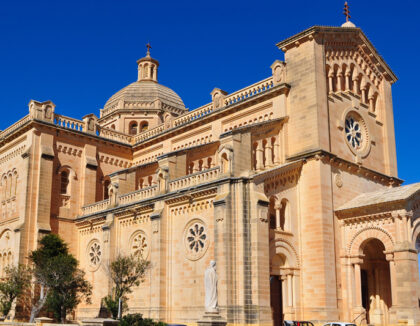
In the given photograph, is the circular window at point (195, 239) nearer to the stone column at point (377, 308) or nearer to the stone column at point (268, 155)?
the stone column at point (268, 155)

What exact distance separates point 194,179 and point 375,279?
13121 mm

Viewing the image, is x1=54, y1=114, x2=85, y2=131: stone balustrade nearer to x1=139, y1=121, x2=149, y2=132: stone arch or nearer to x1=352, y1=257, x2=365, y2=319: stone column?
x1=139, y1=121, x2=149, y2=132: stone arch

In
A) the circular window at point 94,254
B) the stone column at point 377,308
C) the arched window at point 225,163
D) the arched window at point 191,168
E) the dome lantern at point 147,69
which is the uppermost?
the dome lantern at point 147,69

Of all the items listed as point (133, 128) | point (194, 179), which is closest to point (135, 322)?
point (194, 179)

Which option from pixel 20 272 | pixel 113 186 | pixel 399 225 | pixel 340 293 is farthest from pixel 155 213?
pixel 399 225

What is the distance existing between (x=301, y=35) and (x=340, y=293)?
15772 millimetres

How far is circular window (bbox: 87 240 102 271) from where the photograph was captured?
3797cm

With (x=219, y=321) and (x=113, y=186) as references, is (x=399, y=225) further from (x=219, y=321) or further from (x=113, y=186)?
(x=113, y=186)

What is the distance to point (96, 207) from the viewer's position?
129 ft

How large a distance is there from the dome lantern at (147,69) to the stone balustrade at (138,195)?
22.3 m

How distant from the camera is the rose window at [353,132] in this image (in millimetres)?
35281

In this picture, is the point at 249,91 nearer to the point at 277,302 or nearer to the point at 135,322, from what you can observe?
the point at 277,302

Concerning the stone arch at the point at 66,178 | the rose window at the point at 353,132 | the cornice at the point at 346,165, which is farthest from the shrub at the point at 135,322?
the stone arch at the point at 66,178

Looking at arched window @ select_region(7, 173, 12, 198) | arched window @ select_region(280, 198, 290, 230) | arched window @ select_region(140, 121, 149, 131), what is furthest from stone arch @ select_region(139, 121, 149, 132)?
arched window @ select_region(280, 198, 290, 230)
